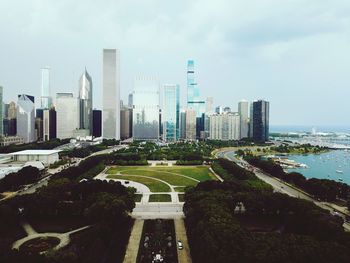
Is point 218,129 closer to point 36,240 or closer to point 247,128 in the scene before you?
point 247,128

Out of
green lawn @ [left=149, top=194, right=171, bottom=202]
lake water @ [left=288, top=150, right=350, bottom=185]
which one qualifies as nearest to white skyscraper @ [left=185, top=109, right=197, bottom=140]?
lake water @ [left=288, top=150, right=350, bottom=185]

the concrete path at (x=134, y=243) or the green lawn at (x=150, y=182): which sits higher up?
the green lawn at (x=150, y=182)

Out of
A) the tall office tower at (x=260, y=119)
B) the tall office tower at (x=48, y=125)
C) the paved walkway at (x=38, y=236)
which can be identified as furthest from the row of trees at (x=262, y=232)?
the tall office tower at (x=48, y=125)

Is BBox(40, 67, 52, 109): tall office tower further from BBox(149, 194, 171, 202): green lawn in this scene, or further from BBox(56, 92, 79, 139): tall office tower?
Answer: BBox(149, 194, 171, 202): green lawn

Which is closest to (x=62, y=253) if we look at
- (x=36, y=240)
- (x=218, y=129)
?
(x=36, y=240)

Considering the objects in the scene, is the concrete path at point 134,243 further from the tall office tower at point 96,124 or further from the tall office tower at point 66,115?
the tall office tower at point 96,124

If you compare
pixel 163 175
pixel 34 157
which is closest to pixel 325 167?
pixel 163 175
